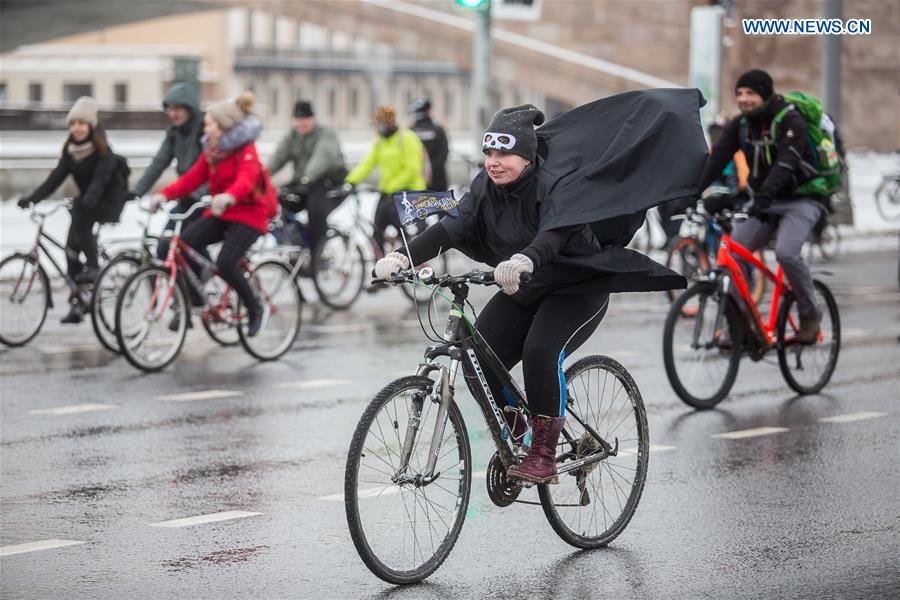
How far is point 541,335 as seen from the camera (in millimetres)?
6305

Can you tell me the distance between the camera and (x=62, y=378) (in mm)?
11133

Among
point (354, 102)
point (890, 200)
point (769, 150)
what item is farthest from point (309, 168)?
point (354, 102)

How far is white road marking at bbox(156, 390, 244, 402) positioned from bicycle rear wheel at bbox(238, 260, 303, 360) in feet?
4.63

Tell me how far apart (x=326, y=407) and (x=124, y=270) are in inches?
109

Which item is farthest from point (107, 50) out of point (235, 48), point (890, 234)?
point (890, 234)

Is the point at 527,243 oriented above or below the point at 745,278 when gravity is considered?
above

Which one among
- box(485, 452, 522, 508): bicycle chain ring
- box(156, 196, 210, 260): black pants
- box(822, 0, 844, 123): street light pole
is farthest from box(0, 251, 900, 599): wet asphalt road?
box(822, 0, 844, 123): street light pole

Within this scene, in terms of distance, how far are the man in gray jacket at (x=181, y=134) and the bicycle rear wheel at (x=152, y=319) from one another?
5.41 feet

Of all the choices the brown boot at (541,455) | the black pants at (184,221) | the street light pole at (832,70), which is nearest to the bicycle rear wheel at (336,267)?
the black pants at (184,221)

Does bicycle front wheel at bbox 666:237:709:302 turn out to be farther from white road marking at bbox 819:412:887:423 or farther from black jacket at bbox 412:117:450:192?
white road marking at bbox 819:412:887:423

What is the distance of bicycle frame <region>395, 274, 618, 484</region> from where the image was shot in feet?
19.3

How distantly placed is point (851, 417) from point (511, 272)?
4.49 m

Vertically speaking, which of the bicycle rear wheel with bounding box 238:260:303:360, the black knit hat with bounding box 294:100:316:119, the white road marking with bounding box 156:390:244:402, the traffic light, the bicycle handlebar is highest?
the traffic light

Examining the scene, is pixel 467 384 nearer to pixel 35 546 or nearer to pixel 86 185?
pixel 35 546
